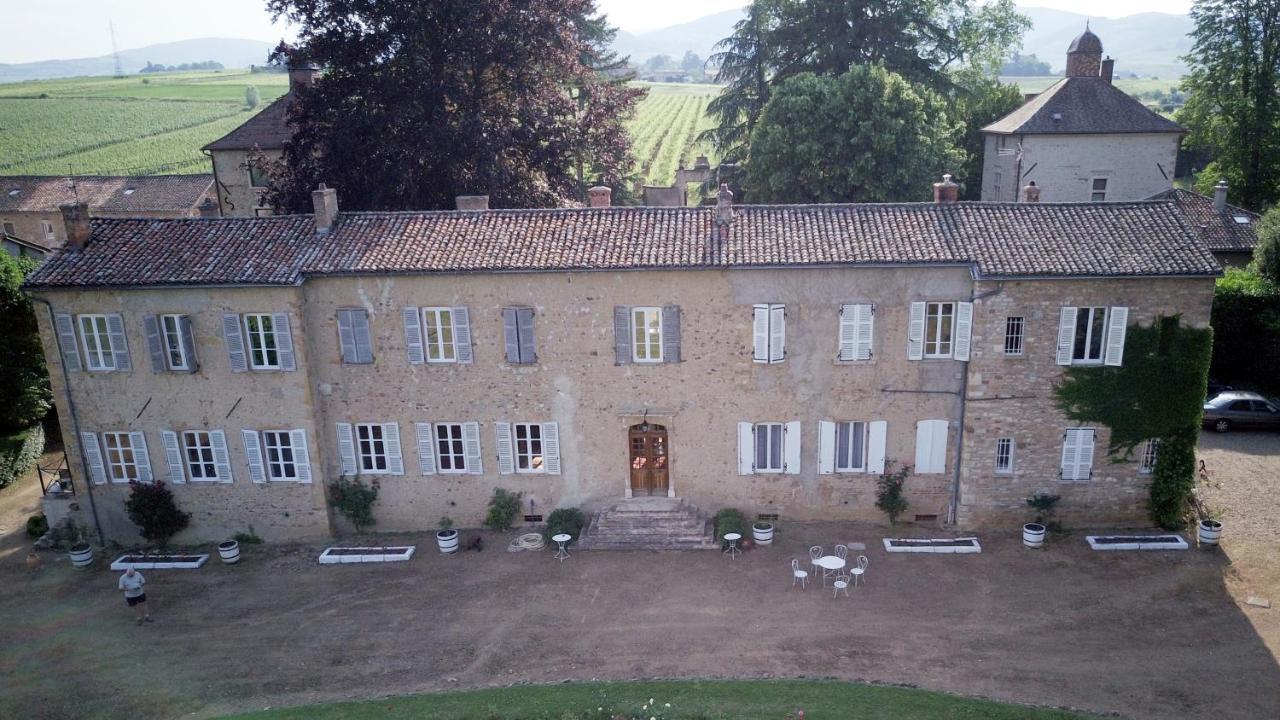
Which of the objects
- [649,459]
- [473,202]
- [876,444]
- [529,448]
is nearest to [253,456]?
[529,448]

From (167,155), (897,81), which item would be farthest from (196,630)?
(167,155)

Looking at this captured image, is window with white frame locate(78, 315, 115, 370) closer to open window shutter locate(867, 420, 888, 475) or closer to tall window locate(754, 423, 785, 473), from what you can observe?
tall window locate(754, 423, 785, 473)

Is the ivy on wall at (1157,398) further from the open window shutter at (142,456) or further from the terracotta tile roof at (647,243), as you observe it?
the open window shutter at (142,456)

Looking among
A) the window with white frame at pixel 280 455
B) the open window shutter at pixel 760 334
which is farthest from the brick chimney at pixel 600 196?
the window with white frame at pixel 280 455

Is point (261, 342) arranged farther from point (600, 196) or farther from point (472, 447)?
point (600, 196)

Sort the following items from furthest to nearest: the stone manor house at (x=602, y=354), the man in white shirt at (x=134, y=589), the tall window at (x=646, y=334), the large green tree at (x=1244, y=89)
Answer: the large green tree at (x=1244, y=89) → the tall window at (x=646, y=334) → the stone manor house at (x=602, y=354) → the man in white shirt at (x=134, y=589)

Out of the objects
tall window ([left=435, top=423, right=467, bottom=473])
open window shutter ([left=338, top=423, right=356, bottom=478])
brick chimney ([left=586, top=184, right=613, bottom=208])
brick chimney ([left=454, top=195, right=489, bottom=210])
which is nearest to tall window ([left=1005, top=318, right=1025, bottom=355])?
brick chimney ([left=586, top=184, right=613, bottom=208])
